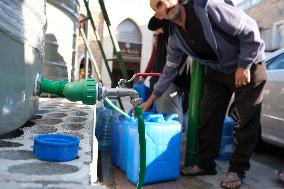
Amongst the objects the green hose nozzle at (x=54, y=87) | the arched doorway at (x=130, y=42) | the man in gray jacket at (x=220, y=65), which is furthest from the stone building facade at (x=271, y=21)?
the green hose nozzle at (x=54, y=87)

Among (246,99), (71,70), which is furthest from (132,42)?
(246,99)

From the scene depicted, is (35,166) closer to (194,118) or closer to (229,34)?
(229,34)

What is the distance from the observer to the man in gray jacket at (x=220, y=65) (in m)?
2.50

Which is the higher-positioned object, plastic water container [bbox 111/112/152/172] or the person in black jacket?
the person in black jacket

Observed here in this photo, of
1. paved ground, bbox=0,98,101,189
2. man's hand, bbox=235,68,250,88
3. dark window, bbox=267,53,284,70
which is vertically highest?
dark window, bbox=267,53,284,70

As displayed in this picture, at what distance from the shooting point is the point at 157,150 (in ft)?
9.01

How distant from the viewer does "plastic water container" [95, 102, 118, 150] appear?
12.3 ft

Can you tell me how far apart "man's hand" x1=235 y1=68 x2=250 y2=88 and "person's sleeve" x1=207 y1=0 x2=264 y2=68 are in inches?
1.6

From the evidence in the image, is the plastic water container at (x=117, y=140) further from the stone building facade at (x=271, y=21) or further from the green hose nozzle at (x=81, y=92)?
the stone building facade at (x=271, y=21)

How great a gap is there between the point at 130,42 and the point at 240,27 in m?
21.4

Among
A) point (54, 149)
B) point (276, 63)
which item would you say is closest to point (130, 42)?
point (276, 63)

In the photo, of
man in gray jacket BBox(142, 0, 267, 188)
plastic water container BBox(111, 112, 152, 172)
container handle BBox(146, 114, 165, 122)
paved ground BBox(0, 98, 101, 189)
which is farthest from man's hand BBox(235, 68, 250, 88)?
paved ground BBox(0, 98, 101, 189)

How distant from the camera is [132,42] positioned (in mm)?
23625

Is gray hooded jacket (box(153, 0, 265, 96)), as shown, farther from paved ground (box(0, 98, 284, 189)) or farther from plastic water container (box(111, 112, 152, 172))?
paved ground (box(0, 98, 284, 189))
